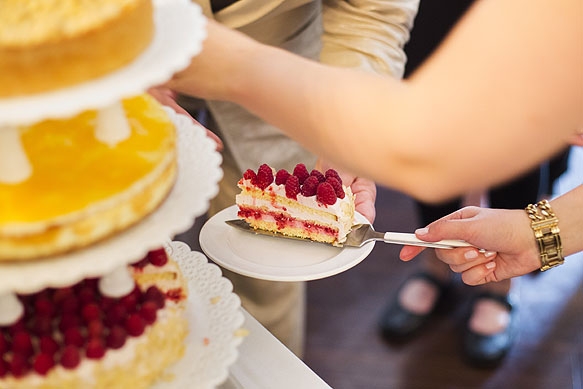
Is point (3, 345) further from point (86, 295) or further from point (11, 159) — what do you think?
point (11, 159)

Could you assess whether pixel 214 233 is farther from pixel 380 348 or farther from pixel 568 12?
pixel 380 348

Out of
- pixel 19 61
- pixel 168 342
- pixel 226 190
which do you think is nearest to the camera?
pixel 19 61

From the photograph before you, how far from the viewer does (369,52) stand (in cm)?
186

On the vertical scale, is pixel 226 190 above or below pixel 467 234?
below

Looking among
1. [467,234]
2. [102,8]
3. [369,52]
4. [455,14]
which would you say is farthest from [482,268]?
[455,14]

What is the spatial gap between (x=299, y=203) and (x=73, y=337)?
100 cm

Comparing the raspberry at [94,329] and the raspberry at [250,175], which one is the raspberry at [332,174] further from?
the raspberry at [94,329]

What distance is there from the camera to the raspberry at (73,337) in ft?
3.04

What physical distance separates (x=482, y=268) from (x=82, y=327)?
3.34 feet

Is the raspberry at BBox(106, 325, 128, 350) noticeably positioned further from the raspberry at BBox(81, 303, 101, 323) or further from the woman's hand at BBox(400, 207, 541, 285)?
the woman's hand at BBox(400, 207, 541, 285)

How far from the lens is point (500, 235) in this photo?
5.27 feet

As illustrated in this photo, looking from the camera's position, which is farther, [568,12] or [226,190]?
[226,190]

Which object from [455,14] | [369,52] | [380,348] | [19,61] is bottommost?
[380,348]

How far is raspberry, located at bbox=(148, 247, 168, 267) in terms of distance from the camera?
3.55ft
